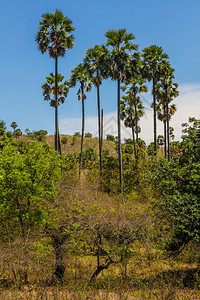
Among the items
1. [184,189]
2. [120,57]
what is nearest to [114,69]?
[120,57]

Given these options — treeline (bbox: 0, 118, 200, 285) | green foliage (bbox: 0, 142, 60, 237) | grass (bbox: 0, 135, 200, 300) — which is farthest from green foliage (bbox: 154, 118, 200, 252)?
green foliage (bbox: 0, 142, 60, 237)

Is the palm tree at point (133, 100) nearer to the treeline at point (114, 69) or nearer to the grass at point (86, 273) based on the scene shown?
the treeline at point (114, 69)

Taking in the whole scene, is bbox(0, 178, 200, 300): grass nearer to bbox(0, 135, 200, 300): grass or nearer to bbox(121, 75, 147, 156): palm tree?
bbox(0, 135, 200, 300): grass

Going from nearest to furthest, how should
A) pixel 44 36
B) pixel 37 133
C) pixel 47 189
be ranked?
pixel 47 189
pixel 44 36
pixel 37 133

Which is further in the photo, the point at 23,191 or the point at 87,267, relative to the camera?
the point at 87,267

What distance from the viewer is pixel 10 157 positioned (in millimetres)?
13547

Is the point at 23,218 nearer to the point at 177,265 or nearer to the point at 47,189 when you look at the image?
the point at 47,189

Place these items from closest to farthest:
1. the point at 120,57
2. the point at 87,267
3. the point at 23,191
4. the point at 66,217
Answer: the point at 66,217, the point at 23,191, the point at 87,267, the point at 120,57

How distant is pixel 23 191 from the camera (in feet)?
43.9

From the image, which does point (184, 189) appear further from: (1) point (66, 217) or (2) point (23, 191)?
(2) point (23, 191)

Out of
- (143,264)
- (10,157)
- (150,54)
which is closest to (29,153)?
(10,157)

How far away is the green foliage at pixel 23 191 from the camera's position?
42.7ft

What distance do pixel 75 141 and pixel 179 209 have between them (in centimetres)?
10196

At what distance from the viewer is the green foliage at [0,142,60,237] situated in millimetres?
13000
